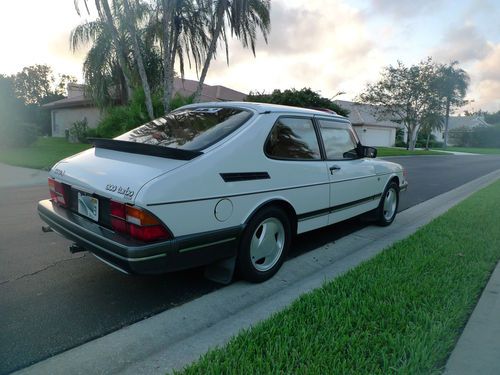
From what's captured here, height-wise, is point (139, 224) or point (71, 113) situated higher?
point (71, 113)

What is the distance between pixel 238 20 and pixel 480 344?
43.1 feet

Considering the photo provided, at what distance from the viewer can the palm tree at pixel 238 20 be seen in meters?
13.1

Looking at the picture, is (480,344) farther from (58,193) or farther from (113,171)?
(58,193)

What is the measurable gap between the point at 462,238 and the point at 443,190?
240 inches

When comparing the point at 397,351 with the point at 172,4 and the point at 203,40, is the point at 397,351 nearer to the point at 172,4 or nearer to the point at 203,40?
the point at 172,4

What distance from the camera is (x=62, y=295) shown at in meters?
3.19

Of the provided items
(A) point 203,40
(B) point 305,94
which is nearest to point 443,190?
(A) point 203,40

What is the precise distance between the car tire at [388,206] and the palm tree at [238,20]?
9932 mm

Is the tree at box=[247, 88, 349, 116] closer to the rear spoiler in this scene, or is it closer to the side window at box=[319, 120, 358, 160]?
the side window at box=[319, 120, 358, 160]

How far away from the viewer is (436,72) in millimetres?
34594

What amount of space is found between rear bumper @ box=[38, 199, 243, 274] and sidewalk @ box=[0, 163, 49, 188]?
698 cm

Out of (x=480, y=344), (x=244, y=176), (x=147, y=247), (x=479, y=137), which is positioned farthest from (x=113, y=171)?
(x=479, y=137)

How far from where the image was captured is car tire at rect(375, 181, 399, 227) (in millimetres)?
5637

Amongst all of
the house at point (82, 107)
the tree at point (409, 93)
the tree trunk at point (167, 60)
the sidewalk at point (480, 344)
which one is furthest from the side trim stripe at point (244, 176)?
the tree at point (409, 93)
